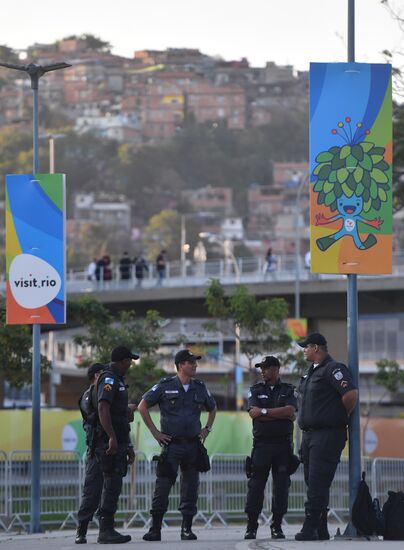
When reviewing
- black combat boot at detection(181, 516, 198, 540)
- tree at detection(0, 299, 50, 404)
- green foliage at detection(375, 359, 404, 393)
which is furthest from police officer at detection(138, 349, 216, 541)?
green foliage at detection(375, 359, 404, 393)

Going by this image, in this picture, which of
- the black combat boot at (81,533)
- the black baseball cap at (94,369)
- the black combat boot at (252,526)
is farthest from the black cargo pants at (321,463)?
the black baseball cap at (94,369)

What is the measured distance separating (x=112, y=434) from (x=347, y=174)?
3.27m

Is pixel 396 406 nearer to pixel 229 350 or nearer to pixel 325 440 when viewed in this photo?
pixel 229 350

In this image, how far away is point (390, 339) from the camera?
12900 cm

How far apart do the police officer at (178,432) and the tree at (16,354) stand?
1557cm

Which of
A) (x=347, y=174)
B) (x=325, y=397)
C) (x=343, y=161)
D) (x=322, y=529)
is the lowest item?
(x=322, y=529)

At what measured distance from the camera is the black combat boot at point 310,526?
1513 centimetres

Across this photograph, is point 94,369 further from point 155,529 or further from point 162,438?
point 155,529

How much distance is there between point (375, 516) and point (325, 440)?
0.98m

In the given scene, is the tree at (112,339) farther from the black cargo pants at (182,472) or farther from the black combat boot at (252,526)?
the black cargo pants at (182,472)

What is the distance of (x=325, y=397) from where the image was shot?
1519 centimetres

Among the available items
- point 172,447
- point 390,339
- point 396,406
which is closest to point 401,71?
point 172,447

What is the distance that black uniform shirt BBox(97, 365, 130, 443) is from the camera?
15406 millimetres

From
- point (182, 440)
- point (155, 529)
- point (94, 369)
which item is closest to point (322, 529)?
point (182, 440)
